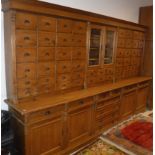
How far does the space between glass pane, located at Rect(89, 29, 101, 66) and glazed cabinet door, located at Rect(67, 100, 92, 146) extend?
0.69 m

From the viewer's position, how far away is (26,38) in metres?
1.96

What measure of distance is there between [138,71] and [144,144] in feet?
5.95

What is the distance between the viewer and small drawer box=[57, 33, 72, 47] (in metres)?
2.26

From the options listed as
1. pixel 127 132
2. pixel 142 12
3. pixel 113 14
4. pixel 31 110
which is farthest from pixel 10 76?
pixel 142 12

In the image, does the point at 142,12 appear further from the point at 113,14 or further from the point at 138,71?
the point at 138,71

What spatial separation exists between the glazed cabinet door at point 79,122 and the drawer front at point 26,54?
80 centimetres

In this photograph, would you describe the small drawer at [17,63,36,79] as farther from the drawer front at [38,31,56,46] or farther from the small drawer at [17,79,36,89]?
the drawer front at [38,31,56,46]

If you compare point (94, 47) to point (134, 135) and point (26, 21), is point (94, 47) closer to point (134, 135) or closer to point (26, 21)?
point (26, 21)

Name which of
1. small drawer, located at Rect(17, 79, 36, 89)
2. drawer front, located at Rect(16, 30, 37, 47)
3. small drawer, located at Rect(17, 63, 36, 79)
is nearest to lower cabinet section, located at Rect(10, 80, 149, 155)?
small drawer, located at Rect(17, 79, 36, 89)

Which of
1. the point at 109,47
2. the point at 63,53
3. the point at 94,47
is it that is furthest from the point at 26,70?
the point at 109,47

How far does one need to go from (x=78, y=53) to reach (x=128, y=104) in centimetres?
159

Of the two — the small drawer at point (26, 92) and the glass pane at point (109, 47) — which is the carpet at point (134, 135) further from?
the small drawer at point (26, 92)

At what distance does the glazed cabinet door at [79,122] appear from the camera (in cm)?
235

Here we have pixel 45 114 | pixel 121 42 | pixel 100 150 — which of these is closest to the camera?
pixel 45 114
